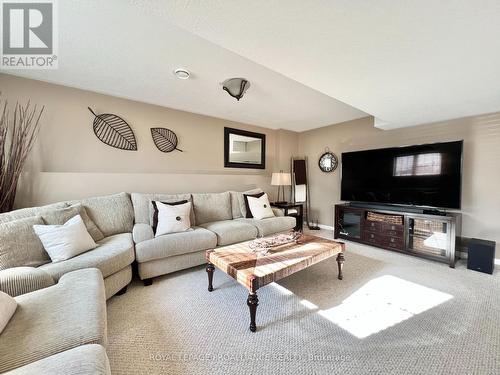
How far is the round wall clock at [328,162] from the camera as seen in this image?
13.7ft

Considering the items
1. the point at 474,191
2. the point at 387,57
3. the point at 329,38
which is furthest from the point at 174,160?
the point at 474,191

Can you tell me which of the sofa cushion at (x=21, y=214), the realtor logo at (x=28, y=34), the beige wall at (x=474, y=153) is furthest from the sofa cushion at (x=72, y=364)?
the beige wall at (x=474, y=153)

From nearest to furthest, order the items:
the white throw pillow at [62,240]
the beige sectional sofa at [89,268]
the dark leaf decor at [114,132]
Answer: the beige sectional sofa at [89,268] → the white throw pillow at [62,240] → the dark leaf decor at [114,132]

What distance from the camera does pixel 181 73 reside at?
216cm

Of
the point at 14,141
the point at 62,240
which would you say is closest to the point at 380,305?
the point at 62,240

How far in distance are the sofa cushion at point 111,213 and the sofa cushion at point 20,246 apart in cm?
56

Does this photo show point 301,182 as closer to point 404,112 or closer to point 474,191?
point 404,112

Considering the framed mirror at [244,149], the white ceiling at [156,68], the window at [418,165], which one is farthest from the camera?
the framed mirror at [244,149]

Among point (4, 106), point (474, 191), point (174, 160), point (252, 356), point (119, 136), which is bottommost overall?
point (252, 356)

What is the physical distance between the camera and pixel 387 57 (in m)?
1.50

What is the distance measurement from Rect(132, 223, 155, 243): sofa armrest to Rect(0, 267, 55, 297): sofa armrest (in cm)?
76

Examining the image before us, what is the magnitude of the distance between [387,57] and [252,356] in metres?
2.28

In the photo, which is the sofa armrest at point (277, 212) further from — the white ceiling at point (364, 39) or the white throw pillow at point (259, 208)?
the white ceiling at point (364, 39)

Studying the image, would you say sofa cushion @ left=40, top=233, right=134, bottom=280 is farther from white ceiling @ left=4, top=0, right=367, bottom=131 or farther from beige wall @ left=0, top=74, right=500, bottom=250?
white ceiling @ left=4, top=0, right=367, bottom=131
